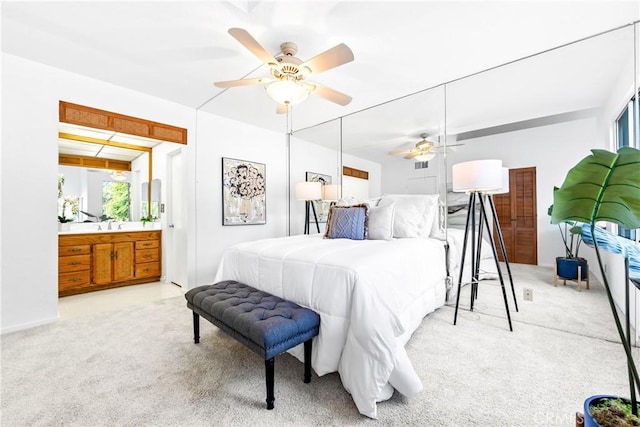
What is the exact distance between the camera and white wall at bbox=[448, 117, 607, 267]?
7.30 ft

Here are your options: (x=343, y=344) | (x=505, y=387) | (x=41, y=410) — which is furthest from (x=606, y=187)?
(x=41, y=410)

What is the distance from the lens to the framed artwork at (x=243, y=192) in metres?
4.02

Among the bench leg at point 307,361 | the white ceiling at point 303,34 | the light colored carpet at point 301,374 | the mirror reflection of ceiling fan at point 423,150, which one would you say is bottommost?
the light colored carpet at point 301,374

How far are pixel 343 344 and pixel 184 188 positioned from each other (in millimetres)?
3184

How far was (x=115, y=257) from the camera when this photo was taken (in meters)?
4.00

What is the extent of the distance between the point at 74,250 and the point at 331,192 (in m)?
3.69

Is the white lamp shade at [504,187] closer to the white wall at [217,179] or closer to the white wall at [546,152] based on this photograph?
the white wall at [546,152]

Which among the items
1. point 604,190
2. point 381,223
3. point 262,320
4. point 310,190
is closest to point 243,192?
point 310,190

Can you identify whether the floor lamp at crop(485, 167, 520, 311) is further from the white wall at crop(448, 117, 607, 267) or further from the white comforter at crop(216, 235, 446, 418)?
the white comforter at crop(216, 235, 446, 418)

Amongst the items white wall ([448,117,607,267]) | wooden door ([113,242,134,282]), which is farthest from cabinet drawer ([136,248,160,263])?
white wall ([448,117,607,267])

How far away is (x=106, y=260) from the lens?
3.91m

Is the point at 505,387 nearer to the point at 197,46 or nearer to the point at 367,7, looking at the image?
the point at 367,7

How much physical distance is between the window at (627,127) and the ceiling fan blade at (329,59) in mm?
2211

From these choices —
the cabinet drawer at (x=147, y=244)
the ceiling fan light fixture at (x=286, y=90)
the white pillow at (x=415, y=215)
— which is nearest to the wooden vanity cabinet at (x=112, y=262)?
the cabinet drawer at (x=147, y=244)
